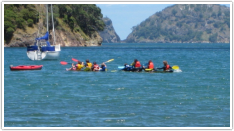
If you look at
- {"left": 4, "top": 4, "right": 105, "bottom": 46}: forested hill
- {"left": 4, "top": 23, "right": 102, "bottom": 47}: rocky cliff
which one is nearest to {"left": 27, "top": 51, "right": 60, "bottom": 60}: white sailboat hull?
{"left": 4, "top": 4, "right": 105, "bottom": 46}: forested hill

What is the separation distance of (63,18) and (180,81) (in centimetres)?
9164

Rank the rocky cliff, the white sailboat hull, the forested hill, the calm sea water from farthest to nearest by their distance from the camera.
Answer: the forested hill, the rocky cliff, the white sailboat hull, the calm sea water

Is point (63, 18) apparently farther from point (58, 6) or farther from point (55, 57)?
point (55, 57)

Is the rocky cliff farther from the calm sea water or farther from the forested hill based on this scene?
the calm sea water

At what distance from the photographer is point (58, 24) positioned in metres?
119

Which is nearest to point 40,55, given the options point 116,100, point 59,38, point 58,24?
point 116,100

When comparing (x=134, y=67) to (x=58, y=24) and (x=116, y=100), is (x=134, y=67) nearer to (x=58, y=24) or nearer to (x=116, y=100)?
(x=116, y=100)

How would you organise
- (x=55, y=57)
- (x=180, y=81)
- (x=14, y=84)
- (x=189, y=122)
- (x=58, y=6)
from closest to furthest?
1. (x=189, y=122)
2. (x=14, y=84)
3. (x=180, y=81)
4. (x=55, y=57)
5. (x=58, y=6)

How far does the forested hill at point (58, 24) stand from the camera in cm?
10725

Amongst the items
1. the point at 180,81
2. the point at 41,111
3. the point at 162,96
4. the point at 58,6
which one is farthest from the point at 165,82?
the point at 58,6

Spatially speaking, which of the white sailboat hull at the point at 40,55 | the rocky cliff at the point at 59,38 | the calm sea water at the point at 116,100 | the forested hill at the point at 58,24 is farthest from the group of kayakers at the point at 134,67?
the rocky cliff at the point at 59,38

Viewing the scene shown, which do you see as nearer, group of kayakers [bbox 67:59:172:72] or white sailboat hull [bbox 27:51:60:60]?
group of kayakers [bbox 67:59:172:72]

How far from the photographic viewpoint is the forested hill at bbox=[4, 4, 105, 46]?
352ft

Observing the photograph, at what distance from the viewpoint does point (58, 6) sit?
124 meters
